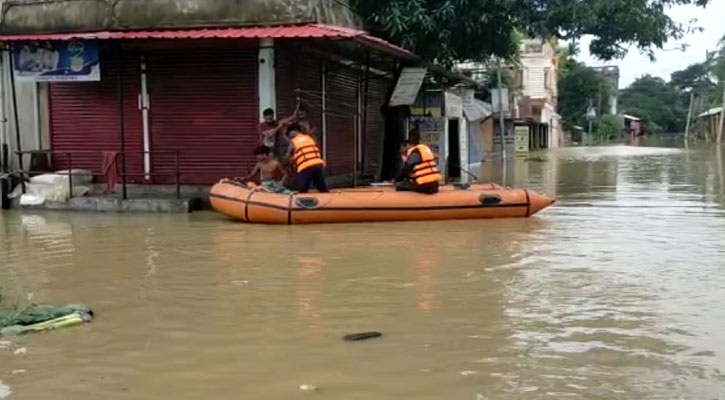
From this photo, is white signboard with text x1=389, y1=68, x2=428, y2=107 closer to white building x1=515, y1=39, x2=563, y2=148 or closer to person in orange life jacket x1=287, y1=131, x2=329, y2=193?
person in orange life jacket x1=287, y1=131, x2=329, y2=193

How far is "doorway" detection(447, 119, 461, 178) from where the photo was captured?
76.9 ft

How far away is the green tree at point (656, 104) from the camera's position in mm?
104812

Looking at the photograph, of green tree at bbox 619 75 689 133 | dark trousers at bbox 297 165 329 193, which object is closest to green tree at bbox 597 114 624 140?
green tree at bbox 619 75 689 133

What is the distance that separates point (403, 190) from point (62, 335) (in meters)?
7.39

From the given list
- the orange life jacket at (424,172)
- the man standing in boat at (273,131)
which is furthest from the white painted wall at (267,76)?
the orange life jacket at (424,172)

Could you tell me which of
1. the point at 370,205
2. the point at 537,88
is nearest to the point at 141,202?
the point at 370,205

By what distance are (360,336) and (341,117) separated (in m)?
12.2

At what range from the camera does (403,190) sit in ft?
42.2

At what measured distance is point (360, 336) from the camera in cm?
597

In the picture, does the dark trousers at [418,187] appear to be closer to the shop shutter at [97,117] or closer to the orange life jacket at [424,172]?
the orange life jacket at [424,172]

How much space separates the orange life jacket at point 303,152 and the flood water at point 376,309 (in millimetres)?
1324

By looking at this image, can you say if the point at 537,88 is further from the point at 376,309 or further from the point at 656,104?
the point at 376,309

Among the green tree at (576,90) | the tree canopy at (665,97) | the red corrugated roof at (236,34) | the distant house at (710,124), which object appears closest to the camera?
the red corrugated roof at (236,34)

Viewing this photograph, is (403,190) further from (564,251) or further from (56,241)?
(56,241)
